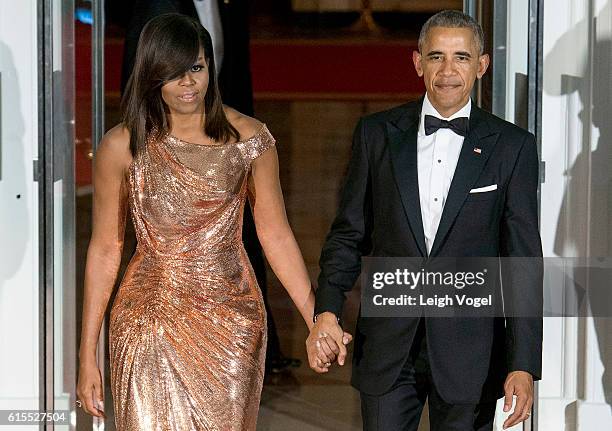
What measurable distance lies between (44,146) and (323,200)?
20.7 feet

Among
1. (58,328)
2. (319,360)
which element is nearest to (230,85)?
(58,328)

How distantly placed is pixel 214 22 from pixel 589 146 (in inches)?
72.7

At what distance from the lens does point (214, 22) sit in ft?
17.9

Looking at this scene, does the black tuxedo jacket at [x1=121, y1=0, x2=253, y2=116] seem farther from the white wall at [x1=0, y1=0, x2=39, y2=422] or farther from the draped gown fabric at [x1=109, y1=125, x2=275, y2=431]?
the draped gown fabric at [x1=109, y1=125, x2=275, y2=431]

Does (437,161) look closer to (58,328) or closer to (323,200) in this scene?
(58,328)

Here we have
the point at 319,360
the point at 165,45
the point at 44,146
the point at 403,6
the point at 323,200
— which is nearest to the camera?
the point at 319,360

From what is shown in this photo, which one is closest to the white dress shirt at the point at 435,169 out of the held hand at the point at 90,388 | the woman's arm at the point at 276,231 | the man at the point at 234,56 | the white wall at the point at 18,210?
the woman's arm at the point at 276,231

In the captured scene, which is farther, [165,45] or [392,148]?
[165,45]

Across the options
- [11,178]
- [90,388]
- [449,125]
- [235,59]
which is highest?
[235,59]

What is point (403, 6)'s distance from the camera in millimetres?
14562

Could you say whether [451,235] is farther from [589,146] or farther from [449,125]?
[589,146]

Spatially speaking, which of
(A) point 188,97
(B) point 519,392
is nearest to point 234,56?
(A) point 188,97

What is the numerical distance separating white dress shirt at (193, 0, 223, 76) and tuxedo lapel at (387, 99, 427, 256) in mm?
2455

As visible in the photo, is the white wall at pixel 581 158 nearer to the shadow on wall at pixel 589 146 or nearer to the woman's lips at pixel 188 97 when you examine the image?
the shadow on wall at pixel 589 146
